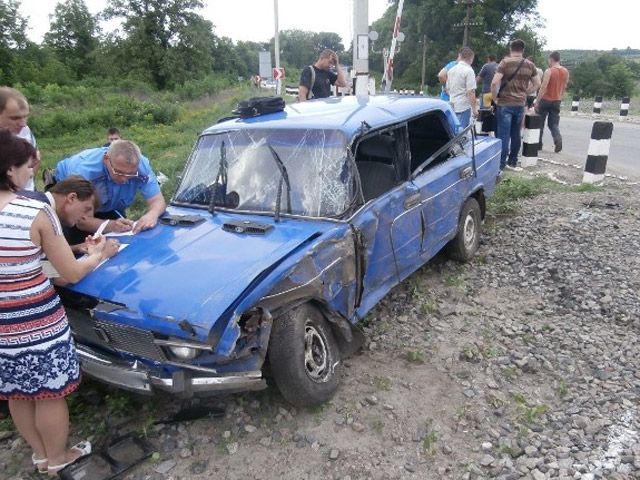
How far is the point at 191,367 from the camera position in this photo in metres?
2.74

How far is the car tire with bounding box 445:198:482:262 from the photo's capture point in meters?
5.27

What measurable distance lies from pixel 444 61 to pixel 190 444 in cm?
4643

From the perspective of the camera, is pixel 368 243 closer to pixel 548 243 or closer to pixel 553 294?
pixel 553 294

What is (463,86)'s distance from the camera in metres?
8.48

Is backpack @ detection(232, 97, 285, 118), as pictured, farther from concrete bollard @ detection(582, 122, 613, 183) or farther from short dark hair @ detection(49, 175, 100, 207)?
concrete bollard @ detection(582, 122, 613, 183)

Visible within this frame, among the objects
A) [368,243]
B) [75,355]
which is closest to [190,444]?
[75,355]

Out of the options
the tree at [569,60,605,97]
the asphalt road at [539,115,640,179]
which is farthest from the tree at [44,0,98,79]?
the asphalt road at [539,115,640,179]

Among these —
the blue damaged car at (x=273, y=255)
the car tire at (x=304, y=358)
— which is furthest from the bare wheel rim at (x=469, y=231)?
the car tire at (x=304, y=358)

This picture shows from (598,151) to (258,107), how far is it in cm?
560

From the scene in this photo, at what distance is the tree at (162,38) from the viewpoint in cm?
4366

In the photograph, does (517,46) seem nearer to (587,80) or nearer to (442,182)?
(442,182)

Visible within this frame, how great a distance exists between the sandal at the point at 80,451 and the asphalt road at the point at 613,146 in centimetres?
885

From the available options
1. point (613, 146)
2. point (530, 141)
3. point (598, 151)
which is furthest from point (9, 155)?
point (613, 146)

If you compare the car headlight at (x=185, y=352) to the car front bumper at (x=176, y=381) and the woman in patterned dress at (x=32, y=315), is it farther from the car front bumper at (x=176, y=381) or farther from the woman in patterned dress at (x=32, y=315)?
the woman in patterned dress at (x=32, y=315)
